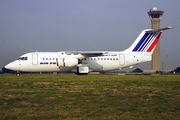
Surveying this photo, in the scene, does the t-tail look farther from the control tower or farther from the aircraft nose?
the control tower

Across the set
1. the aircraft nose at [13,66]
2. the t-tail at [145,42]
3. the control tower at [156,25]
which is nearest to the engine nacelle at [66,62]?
the aircraft nose at [13,66]

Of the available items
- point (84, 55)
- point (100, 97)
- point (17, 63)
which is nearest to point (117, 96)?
point (100, 97)

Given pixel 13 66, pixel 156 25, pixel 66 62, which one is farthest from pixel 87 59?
pixel 156 25

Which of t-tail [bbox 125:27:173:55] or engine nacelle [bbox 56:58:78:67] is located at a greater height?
t-tail [bbox 125:27:173:55]

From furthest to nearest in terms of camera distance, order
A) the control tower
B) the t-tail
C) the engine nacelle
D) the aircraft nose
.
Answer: the control tower → the t-tail → the aircraft nose → the engine nacelle

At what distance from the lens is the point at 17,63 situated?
36.3 metres

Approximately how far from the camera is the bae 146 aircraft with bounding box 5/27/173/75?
3622 centimetres

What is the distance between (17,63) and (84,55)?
10.4 meters

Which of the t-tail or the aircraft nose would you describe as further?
the t-tail

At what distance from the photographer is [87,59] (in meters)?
38.1

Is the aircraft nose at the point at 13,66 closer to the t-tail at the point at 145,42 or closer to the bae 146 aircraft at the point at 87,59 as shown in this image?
the bae 146 aircraft at the point at 87,59

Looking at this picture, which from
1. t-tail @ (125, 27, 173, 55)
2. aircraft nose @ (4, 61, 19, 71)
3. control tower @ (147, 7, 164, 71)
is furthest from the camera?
control tower @ (147, 7, 164, 71)

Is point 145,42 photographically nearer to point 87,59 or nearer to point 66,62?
point 87,59

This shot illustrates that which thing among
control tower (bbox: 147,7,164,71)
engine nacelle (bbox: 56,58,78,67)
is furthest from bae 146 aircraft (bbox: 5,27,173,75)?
control tower (bbox: 147,7,164,71)
